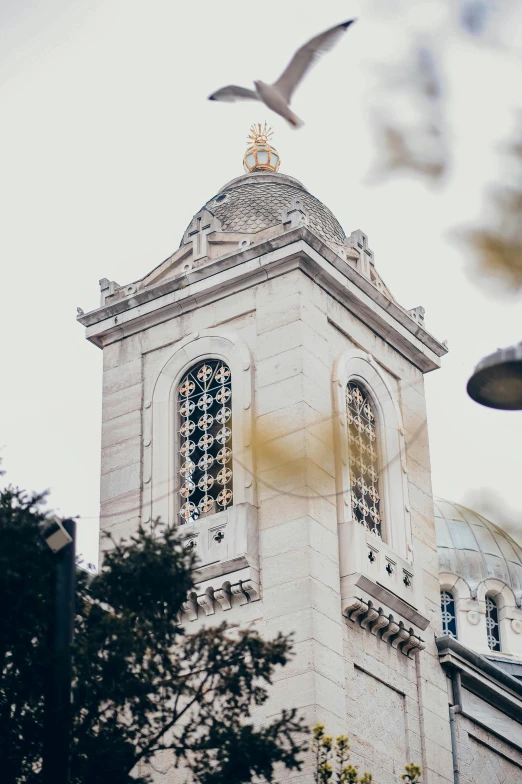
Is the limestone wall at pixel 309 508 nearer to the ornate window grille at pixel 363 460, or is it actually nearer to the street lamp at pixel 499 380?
the ornate window grille at pixel 363 460

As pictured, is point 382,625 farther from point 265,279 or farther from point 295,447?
point 265,279

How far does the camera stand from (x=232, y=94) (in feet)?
47.2

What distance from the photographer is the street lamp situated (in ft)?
45.5

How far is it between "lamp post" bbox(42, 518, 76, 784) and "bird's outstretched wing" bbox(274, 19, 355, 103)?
561cm

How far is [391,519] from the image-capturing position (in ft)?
108

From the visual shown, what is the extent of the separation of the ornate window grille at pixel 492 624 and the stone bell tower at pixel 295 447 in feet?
63.4

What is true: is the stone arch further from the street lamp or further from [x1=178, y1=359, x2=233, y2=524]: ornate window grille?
the street lamp

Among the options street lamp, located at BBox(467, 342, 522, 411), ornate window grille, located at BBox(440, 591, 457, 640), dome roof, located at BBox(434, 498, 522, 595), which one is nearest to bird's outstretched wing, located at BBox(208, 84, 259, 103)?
street lamp, located at BBox(467, 342, 522, 411)

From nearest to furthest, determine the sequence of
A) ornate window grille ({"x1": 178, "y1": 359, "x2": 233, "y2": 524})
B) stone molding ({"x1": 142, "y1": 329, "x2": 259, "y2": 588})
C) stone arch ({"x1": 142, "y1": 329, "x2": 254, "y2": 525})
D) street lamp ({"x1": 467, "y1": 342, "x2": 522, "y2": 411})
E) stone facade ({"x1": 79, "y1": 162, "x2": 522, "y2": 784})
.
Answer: street lamp ({"x1": 467, "y1": 342, "x2": 522, "y2": 411}) → stone facade ({"x1": 79, "y1": 162, "x2": 522, "y2": 784}) → stone molding ({"x1": 142, "y1": 329, "x2": 259, "y2": 588}) → stone arch ({"x1": 142, "y1": 329, "x2": 254, "y2": 525}) → ornate window grille ({"x1": 178, "y1": 359, "x2": 233, "y2": 524})

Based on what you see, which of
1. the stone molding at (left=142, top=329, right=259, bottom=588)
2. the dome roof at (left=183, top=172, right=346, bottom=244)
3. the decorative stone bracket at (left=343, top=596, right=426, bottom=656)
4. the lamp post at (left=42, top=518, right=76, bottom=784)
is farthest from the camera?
the dome roof at (left=183, top=172, right=346, bottom=244)

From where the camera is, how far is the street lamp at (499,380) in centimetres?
1388

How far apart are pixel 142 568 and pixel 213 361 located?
40.4 ft

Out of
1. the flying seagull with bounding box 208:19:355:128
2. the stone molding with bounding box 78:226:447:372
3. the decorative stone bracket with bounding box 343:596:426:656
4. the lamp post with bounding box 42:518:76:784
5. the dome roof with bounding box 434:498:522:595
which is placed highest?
the dome roof with bounding box 434:498:522:595

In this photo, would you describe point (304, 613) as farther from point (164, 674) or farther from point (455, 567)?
point (455, 567)
